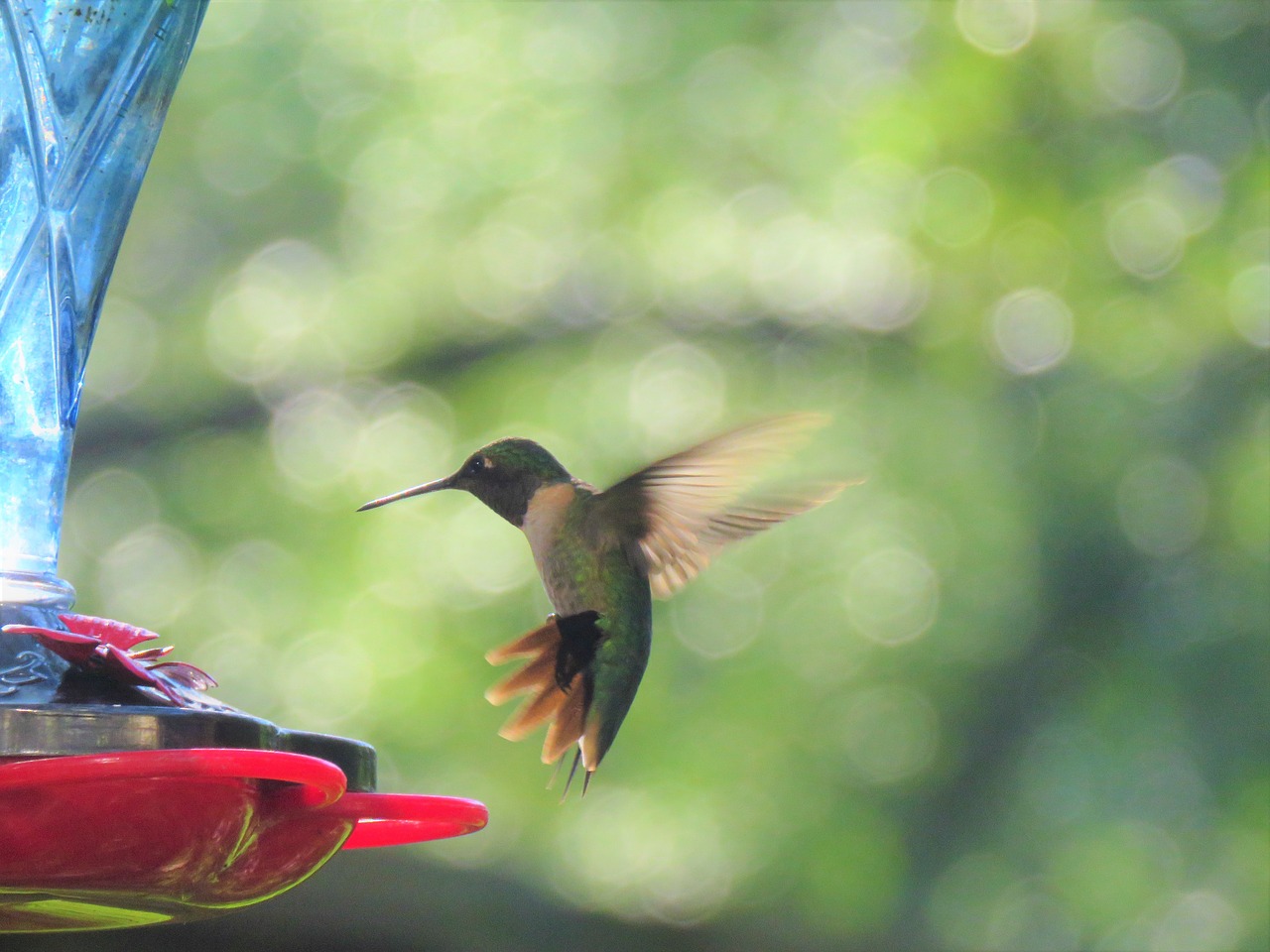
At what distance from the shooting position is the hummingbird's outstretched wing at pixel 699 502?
180cm

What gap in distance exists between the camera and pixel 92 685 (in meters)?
1.33

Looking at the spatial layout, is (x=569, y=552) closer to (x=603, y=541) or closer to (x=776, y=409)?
(x=603, y=541)

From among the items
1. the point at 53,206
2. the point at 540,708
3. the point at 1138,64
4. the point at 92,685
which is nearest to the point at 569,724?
the point at 540,708

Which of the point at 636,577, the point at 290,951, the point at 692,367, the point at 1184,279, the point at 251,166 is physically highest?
the point at 251,166

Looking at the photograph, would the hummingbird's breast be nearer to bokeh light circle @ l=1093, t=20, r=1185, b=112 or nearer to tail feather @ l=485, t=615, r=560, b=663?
tail feather @ l=485, t=615, r=560, b=663

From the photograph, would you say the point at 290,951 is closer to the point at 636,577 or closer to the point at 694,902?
the point at 694,902

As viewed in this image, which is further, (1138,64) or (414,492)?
(1138,64)

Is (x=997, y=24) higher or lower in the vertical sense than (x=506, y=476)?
higher

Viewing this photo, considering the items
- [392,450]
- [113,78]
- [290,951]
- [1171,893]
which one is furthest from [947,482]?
[113,78]

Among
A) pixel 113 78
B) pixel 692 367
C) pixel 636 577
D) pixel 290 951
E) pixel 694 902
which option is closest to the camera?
pixel 113 78

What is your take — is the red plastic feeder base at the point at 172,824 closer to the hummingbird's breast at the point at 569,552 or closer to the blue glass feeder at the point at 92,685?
the blue glass feeder at the point at 92,685

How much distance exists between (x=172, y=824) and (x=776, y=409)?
5.14m

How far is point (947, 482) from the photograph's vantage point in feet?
20.8

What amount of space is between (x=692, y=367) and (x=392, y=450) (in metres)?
1.36
